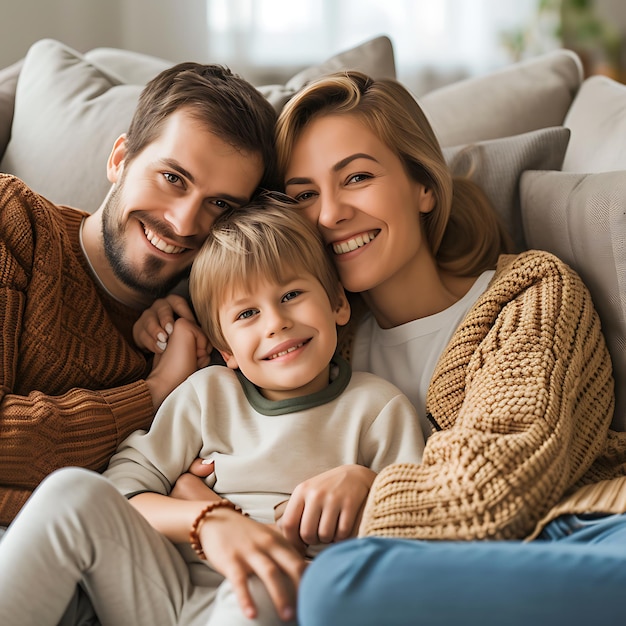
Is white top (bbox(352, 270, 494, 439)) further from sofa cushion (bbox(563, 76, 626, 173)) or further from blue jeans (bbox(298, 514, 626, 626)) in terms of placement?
blue jeans (bbox(298, 514, 626, 626))

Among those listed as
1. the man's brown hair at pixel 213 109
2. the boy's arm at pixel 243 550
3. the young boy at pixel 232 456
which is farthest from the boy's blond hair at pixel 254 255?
the boy's arm at pixel 243 550

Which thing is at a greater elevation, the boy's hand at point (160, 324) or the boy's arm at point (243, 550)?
the boy's hand at point (160, 324)

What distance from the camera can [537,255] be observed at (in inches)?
53.2

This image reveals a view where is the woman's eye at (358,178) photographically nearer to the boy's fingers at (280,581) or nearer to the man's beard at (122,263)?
the man's beard at (122,263)

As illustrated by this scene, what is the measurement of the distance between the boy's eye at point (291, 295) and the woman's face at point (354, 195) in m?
0.15

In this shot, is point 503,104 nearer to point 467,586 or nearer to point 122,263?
point 122,263

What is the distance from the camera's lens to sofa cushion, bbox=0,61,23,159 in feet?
5.83

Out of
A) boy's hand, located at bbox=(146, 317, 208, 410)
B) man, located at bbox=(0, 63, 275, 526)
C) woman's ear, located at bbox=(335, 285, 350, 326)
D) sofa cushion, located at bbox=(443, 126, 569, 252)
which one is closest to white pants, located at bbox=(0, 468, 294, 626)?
man, located at bbox=(0, 63, 275, 526)

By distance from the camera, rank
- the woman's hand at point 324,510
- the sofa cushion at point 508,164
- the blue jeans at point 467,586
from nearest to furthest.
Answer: the blue jeans at point 467,586 → the woman's hand at point 324,510 → the sofa cushion at point 508,164

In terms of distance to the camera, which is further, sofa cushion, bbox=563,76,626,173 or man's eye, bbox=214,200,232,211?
sofa cushion, bbox=563,76,626,173

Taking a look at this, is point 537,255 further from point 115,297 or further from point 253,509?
point 115,297

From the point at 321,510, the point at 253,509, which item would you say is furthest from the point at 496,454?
the point at 253,509

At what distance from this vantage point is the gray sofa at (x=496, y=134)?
1.34m

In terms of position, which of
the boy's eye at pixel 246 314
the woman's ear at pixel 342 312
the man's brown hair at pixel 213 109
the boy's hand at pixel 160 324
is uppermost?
the man's brown hair at pixel 213 109
